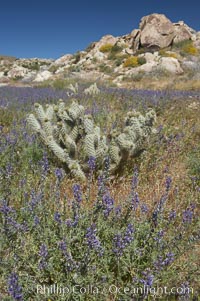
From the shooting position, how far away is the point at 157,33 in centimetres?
3011

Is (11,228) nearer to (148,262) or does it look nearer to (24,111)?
(148,262)

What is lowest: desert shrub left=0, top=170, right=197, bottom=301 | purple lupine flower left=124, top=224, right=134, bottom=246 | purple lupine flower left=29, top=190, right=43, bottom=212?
desert shrub left=0, top=170, right=197, bottom=301

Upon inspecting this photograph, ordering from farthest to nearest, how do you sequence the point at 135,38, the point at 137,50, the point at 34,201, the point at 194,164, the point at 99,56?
1. the point at 135,38
2. the point at 137,50
3. the point at 99,56
4. the point at 194,164
5. the point at 34,201

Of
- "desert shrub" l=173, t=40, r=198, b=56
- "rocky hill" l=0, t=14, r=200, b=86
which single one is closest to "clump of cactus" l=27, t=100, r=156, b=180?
"rocky hill" l=0, t=14, r=200, b=86

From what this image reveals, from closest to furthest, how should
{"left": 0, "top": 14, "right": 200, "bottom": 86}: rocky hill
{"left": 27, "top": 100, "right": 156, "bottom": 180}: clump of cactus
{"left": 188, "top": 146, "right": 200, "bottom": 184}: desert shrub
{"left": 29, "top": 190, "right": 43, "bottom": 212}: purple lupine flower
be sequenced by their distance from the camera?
{"left": 29, "top": 190, "right": 43, "bottom": 212}: purple lupine flower, {"left": 27, "top": 100, "right": 156, "bottom": 180}: clump of cactus, {"left": 188, "top": 146, "right": 200, "bottom": 184}: desert shrub, {"left": 0, "top": 14, "right": 200, "bottom": 86}: rocky hill

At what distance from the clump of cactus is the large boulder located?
95.0 ft

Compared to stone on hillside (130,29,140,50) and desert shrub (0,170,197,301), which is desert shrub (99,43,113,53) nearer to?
stone on hillside (130,29,140,50)

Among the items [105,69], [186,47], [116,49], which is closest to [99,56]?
[116,49]

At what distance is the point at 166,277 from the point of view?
6.19ft

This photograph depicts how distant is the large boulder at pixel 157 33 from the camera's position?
30.0 m

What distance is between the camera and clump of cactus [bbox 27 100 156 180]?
3300 millimetres

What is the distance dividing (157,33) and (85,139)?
3018 centimetres

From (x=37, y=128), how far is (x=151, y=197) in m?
1.80

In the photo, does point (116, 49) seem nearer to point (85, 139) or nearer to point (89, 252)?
point (85, 139)
